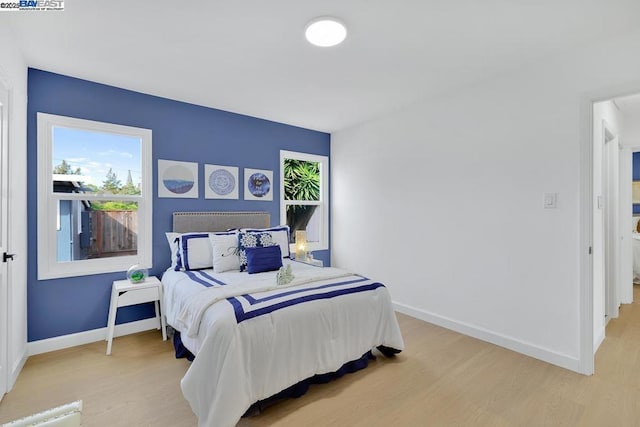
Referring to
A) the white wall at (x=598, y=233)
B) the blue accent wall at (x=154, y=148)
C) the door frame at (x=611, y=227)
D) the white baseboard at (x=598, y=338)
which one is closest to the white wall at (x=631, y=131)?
the door frame at (x=611, y=227)

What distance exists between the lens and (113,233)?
10.1ft

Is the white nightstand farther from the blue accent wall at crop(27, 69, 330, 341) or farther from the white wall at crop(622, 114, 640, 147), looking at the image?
the white wall at crop(622, 114, 640, 147)

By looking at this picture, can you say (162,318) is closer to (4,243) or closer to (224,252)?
(224,252)

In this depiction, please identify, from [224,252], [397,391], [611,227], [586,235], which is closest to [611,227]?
[611,227]

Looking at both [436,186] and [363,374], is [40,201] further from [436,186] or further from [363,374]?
[436,186]

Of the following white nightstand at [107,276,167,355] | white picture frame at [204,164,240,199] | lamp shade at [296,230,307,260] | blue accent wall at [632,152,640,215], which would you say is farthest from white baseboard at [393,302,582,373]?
blue accent wall at [632,152,640,215]

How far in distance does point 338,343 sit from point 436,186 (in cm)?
203

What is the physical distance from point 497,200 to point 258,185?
2.76 m

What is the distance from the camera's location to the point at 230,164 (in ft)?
12.5

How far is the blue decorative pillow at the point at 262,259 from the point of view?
289 centimetres

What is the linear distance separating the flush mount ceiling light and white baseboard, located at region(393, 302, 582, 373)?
2.87m

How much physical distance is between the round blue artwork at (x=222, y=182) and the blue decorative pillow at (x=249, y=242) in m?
0.85

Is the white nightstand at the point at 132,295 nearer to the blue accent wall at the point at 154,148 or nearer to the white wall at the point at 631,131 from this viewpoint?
the blue accent wall at the point at 154,148

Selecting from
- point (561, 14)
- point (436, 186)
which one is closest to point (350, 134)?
point (436, 186)
